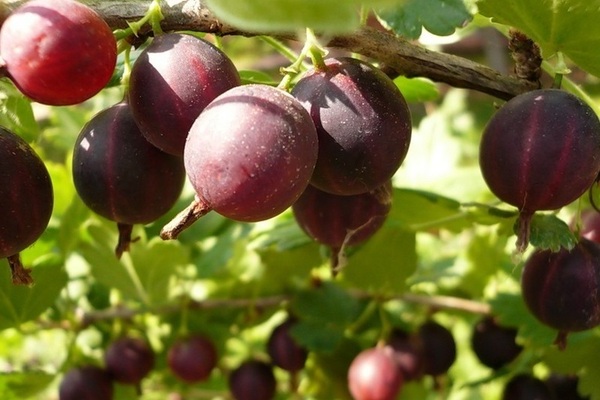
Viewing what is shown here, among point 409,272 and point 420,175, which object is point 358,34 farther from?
point 420,175

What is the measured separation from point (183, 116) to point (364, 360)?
87 cm

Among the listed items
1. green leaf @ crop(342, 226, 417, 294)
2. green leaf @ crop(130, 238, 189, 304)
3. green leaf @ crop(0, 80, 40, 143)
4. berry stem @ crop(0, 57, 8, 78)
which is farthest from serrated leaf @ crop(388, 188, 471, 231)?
berry stem @ crop(0, 57, 8, 78)

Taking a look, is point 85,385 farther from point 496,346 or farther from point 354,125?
point 354,125

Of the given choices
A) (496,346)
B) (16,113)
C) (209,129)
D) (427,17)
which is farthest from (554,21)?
(496,346)

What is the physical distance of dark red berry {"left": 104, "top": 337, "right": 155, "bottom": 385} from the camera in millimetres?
1531

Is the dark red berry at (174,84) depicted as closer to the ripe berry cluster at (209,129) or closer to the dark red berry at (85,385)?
the ripe berry cluster at (209,129)

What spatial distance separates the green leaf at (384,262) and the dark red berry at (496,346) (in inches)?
7.6

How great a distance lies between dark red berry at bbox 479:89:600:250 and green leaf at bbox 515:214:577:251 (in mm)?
61

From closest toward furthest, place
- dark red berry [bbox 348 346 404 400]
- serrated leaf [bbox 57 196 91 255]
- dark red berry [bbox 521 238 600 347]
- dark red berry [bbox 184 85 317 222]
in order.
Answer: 1. dark red berry [bbox 184 85 317 222]
2. dark red berry [bbox 521 238 600 347]
3. serrated leaf [bbox 57 196 91 255]
4. dark red berry [bbox 348 346 404 400]

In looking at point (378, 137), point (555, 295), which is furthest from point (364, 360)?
point (378, 137)

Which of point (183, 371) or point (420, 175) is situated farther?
point (420, 175)

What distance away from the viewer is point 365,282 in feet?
5.30

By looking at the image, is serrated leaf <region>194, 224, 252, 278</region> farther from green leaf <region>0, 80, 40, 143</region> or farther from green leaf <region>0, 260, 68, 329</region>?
green leaf <region>0, 80, 40, 143</region>

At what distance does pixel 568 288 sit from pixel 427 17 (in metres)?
0.42
